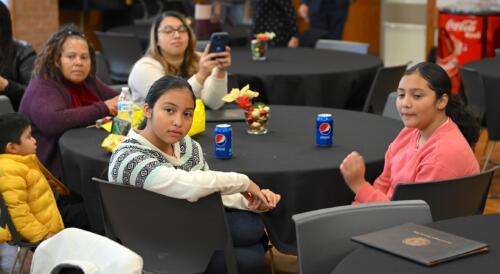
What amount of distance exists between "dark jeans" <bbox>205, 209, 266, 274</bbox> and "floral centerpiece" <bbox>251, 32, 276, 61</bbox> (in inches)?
122

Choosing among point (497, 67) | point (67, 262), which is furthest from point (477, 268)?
point (497, 67)

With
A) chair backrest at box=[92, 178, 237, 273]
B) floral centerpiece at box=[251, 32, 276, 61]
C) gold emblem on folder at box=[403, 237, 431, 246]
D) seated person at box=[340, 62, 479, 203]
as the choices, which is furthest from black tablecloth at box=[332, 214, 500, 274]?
floral centerpiece at box=[251, 32, 276, 61]

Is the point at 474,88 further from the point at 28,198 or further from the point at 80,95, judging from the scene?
the point at 28,198

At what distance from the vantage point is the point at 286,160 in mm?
3742

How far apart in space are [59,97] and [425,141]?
1859mm

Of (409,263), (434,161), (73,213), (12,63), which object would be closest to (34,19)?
(12,63)

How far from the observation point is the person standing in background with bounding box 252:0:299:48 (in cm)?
785

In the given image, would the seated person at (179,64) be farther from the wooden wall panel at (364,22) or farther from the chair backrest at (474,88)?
the wooden wall panel at (364,22)

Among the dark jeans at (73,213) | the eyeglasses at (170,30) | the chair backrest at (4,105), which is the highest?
the eyeglasses at (170,30)

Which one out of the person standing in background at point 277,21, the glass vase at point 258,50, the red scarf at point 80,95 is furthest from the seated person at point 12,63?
the person standing in background at point 277,21

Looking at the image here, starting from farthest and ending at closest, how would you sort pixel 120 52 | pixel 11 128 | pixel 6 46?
1. pixel 120 52
2. pixel 6 46
3. pixel 11 128

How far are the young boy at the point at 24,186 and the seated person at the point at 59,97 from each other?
44 centimetres

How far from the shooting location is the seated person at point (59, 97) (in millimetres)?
4391

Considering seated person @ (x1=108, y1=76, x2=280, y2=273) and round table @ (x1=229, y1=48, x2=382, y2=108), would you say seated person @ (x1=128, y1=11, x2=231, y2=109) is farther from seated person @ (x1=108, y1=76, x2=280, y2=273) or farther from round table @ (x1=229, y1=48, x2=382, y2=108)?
seated person @ (x1=108, y1=76, x2=280, y2=273)
